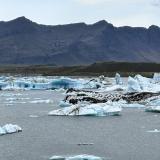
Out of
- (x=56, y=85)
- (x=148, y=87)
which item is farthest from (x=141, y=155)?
(x=56, y=85)

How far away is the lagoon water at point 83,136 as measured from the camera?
727 inches

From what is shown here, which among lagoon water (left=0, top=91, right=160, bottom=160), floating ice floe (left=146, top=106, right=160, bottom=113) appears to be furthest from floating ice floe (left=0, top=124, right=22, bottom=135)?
floating ice floe (left=146, top=106, right=160, bottom=113)

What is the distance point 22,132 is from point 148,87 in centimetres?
1916

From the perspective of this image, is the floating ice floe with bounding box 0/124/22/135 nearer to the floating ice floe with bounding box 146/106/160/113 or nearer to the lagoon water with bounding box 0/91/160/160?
the lagoon water with bounding box 0/91/160/160


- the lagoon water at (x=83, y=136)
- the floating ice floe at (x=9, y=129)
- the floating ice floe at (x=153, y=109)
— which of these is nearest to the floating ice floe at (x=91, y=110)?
the lagoon water at (x=83, y=136)

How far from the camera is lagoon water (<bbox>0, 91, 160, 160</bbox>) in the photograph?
727 inches

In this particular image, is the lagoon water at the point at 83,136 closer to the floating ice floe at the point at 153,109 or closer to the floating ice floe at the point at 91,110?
the floating ice floe at the point at 153,109

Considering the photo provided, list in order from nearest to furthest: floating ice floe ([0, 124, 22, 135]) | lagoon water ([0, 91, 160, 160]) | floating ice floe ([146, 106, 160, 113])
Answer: lagoon water ([0, 91, 160, 160])
floating ice floe ([0, 124, 22, 135])
floating ice floe ([146, 106, 160, 113])

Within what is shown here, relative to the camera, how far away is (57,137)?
21.9 metres

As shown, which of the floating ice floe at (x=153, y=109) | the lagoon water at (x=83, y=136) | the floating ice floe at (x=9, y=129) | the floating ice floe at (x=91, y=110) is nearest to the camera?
the lagoon water at (x=83, y=136)

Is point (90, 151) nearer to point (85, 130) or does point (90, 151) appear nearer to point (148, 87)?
point (85, 130)

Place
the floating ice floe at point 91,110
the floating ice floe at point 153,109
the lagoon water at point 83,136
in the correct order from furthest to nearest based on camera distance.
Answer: the floating ice floe at point 153,109 → the floating ice floe at point 91,110 → the lagoon water at point 83,136

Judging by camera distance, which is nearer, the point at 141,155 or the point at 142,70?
the point at 141,155

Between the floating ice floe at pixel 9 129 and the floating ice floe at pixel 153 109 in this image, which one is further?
the floating ice floe at pixel 153 109
